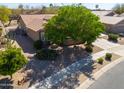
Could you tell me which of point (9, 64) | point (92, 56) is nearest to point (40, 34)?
point (92, 56)

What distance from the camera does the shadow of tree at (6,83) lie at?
23.8 metres

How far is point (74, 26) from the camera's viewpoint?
Answer: 108ft

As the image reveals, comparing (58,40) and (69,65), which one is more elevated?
(58,40)

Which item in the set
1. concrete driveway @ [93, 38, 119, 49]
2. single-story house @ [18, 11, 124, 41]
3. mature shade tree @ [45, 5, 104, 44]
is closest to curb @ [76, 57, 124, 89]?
mature shade tree @ [45, 5, 104, 44]

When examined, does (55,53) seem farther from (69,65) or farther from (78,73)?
(78,73)

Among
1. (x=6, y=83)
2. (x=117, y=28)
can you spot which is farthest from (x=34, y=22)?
(x=6, y=83)

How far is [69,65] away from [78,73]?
285cm

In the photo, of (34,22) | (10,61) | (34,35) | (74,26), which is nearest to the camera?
(10,61)

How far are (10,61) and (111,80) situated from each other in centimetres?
1149

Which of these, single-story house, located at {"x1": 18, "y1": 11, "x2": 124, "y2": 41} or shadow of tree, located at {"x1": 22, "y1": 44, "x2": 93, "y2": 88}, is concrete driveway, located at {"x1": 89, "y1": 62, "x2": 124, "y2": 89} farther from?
single-story house, located at {"x1": 18, "y1": 11, "x2": 124, "y2": 41}

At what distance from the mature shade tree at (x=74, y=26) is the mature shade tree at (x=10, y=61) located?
9.39 m

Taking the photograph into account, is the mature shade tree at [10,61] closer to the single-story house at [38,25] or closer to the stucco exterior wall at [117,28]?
the single-story house at [38,25]

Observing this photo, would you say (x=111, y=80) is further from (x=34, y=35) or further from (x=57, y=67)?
(x=34, y=35)

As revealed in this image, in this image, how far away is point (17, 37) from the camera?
48.0 metres
